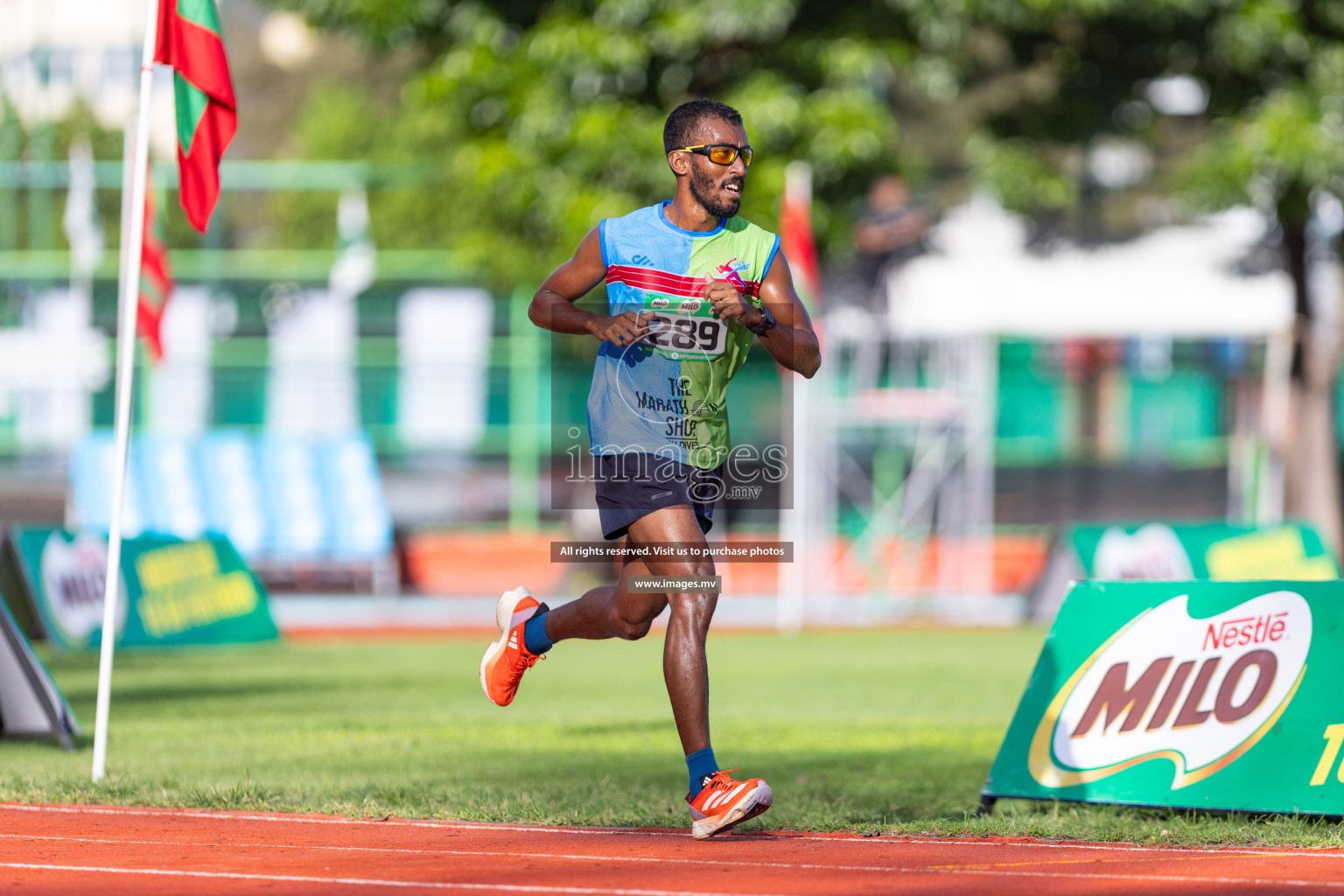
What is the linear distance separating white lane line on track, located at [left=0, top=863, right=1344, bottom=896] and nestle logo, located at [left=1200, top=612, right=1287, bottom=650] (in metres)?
1.54

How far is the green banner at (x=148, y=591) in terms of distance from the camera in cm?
1662

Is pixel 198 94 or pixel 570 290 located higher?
pixel 198 94

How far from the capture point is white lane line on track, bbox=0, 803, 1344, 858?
20.1 ft

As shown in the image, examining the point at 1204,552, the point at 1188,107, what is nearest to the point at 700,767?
the point at 1204,552

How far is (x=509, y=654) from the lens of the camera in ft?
23.4

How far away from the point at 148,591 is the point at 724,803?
12142mm

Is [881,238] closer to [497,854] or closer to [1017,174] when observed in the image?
[1017,174]

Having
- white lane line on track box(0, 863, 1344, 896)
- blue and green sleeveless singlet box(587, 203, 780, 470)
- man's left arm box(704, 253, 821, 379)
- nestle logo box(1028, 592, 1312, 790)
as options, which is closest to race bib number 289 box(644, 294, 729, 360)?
blue and green sleeveless singlet box(587, 203, 780, 470)

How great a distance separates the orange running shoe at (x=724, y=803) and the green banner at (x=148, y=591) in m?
11.5

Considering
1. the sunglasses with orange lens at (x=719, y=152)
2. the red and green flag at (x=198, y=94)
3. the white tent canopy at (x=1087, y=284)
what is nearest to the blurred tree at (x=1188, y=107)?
the white tent canopy at (x=1087, y=284)

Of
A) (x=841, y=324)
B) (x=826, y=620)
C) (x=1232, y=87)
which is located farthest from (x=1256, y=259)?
(x=826, y=620)

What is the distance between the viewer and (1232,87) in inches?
920

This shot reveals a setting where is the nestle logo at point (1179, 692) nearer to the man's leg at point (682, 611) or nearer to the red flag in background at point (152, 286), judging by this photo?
the man's leg at point (682, 611)

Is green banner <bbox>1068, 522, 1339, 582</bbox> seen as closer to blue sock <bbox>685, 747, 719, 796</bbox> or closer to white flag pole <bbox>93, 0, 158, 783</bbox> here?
white flag pole <bbox>93, 0, 158, 783</bbox>
